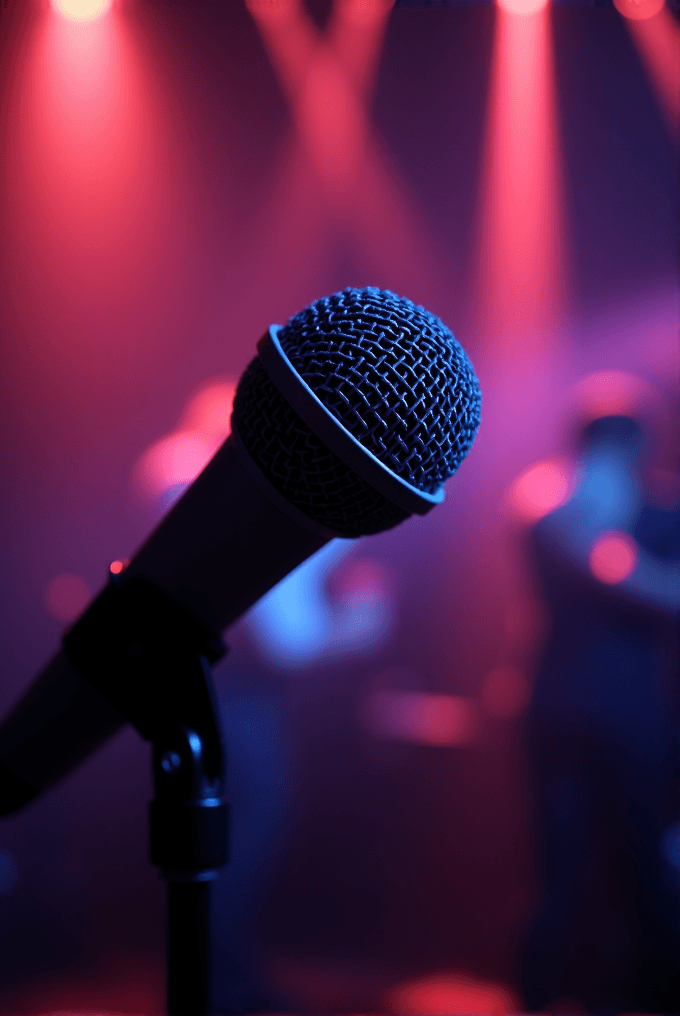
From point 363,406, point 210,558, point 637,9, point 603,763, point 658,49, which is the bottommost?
point 603,763

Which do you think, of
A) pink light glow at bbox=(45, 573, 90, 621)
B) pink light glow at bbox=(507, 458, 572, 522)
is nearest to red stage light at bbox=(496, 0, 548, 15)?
pink light glow at bbox=(507, 458, 572, 522)

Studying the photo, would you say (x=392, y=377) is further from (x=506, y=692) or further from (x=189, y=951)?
(x=506, y=692)

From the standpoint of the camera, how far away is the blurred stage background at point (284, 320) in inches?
76.7

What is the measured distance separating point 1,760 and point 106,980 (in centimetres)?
152

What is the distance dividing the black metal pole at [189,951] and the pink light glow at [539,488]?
1611 millimetres

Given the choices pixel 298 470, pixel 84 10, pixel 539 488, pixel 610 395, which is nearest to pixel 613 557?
pixel 539 488

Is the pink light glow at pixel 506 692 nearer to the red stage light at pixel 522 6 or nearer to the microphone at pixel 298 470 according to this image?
the microphone at pixel 298 470

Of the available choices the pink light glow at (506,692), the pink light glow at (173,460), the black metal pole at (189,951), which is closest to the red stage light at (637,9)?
the pink light glow at (173,460)

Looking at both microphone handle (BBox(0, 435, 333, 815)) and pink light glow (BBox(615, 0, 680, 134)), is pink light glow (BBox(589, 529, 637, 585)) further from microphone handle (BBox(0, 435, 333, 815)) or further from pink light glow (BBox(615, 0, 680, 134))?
microphone handle (BBox(0, 435, 333, 815))

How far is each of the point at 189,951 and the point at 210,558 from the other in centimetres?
33

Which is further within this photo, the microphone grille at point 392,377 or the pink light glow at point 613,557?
the pink light glow at point 613,557

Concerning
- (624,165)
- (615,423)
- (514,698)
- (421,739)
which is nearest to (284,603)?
(421,739)

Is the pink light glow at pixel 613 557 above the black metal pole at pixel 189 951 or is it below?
above

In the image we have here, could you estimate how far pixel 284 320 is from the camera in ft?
6.78
